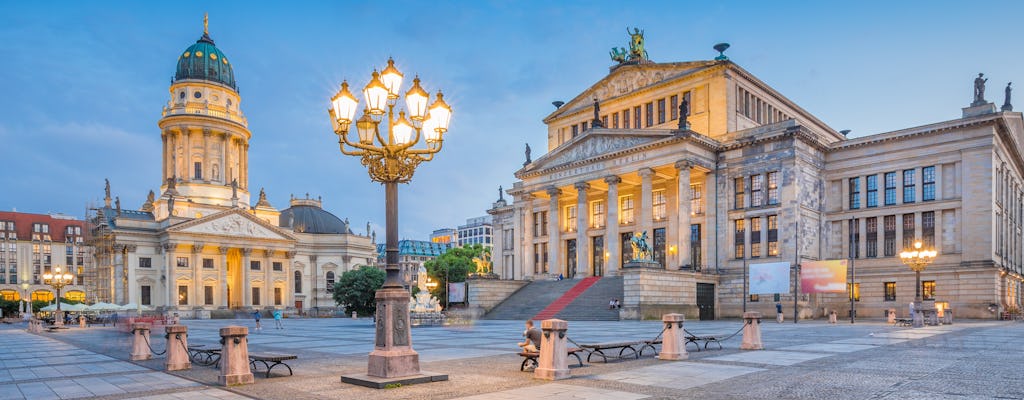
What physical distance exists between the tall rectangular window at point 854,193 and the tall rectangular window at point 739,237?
8512 mm

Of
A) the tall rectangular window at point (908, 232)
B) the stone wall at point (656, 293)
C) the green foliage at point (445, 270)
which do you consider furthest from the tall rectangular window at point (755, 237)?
the green foliage at point (445, 270)

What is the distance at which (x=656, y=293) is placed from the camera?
46.4 metres

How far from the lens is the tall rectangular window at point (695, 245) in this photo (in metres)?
56.7

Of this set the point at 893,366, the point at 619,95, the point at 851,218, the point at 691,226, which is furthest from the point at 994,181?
the point at 893,366

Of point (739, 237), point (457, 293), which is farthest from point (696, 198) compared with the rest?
point (457, 293)

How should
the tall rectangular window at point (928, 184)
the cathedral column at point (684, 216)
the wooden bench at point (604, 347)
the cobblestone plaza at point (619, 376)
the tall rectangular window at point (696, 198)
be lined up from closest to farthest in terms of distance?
the cobblestone plaza at point (619, 376)
the wooden bench at point (604, 347)
the tall rectangular window at point (928, 184)
the cathedral column at point (684, 216)
the tall rectangular window at point (696, 198)

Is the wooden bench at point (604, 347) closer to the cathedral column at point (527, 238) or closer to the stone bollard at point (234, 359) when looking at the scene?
the stone bollard at point (234, 359)

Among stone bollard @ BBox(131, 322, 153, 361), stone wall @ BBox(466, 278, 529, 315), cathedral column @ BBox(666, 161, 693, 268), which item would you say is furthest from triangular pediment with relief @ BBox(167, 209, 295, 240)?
stone bollard @ BBox(131, 322, 153, 361)

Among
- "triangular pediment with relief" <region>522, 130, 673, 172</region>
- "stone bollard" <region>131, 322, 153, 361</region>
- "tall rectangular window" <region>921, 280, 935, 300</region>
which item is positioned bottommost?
"tall rectangular window" <region>921, 280, 935, 300</region>

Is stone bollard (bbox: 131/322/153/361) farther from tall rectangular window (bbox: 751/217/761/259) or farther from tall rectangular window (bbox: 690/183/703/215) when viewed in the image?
tall rectangular window (bbox: 690/183/703/215)

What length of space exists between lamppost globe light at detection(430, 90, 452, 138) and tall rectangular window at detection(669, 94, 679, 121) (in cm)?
4715

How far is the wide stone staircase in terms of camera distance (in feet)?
158

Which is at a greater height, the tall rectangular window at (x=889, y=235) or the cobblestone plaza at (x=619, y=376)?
the tall rectangular window at (x=889, y=235)

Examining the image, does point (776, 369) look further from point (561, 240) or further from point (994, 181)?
point (561, 240)
